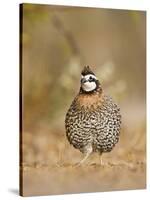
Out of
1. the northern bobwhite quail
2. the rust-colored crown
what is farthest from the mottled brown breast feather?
the rust-colored crown

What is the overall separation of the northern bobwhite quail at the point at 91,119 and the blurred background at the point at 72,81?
0.03 meters

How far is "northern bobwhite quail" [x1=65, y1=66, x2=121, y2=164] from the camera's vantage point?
4023 mm

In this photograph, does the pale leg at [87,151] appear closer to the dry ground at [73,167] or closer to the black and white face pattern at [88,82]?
the dry ground at [73,167]

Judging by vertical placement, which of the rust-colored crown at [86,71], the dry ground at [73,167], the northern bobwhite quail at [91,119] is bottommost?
the dry ground at [73,167]

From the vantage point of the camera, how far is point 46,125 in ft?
12.9

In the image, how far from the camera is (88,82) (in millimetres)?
4055

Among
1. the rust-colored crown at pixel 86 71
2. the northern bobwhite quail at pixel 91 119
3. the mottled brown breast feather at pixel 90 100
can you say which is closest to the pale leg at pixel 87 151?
the northern bobwhite quail at pixel 91 119

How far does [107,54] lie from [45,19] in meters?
0.41

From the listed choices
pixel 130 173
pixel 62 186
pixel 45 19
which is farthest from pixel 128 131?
pixel 45 19

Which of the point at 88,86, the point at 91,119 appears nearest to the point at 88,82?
the point at 88,86

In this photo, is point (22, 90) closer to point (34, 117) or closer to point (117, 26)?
point (34, 117)

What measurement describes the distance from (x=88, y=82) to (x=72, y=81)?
3.7 inches

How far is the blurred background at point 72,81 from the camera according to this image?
390cm

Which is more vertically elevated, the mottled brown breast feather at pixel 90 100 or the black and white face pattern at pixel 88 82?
the black and white face pattern at pixel 88 82
